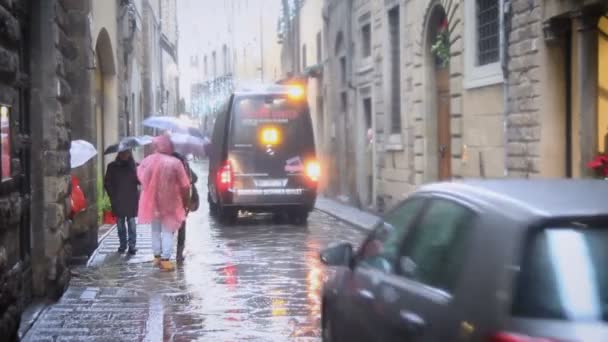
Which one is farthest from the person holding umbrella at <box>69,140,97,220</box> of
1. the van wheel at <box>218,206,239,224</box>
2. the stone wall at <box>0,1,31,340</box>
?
the van wheel at <box>218,206,239,224</box>

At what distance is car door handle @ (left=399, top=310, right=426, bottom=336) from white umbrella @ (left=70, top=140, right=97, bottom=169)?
8424mm

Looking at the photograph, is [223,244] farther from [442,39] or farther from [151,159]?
[442,39]

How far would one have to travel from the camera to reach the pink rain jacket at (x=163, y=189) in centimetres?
1289

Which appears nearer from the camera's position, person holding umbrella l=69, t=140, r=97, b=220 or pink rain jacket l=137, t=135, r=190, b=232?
person holding umbrella l=69, t=140, r=97, b=220

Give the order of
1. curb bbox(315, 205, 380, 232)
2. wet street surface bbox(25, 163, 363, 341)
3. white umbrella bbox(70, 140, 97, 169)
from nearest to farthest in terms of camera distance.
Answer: wet street surface bbox(25, 163, 363, 341) < white umbrella bbox(70, 140, 97, 169) < curb bbox(315, 205, 380, 232)

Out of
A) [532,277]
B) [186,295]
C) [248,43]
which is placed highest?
[248,43]

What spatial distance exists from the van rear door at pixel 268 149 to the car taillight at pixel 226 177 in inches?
3.8

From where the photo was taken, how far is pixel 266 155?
19.6 m

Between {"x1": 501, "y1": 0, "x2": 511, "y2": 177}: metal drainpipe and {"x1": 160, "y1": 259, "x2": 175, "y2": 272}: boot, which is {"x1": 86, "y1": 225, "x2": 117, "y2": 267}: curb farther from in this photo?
{"x1": 501, "y1": 0, "x2": 511, "y2": 177}: metal drainpipe

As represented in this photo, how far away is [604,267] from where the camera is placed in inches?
141

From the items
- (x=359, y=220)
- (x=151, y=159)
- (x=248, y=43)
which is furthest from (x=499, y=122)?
(x=248, y=43)

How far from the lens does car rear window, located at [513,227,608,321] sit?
11.4 ft

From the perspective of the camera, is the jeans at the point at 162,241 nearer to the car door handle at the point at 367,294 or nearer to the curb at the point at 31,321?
the curb at the point at 31,321

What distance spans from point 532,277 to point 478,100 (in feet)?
38.1
